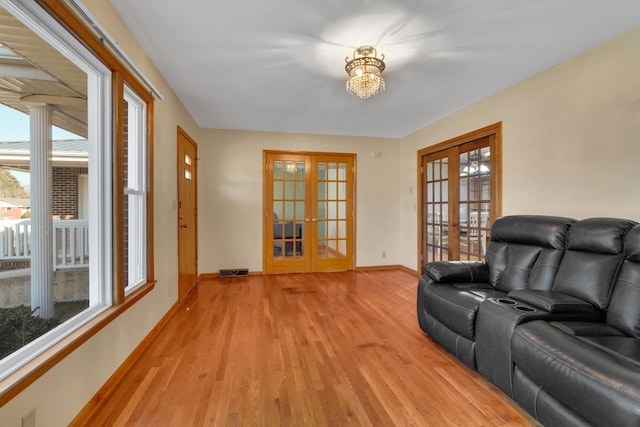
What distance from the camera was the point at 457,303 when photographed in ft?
6.50

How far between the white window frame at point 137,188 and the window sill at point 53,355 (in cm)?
47

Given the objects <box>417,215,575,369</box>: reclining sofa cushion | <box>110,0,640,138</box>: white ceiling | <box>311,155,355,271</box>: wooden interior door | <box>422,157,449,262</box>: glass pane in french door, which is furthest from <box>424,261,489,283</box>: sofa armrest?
<box>311,155,355,271</box>: wooden interior door

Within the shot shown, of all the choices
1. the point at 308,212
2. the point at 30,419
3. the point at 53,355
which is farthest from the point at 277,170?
the point at 30,419

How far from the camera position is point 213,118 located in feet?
12.9

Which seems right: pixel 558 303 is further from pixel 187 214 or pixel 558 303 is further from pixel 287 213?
pixel 187 214

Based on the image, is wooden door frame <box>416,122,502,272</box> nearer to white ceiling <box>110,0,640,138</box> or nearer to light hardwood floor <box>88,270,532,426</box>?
white ceiling <box>110,0,640,138</box>

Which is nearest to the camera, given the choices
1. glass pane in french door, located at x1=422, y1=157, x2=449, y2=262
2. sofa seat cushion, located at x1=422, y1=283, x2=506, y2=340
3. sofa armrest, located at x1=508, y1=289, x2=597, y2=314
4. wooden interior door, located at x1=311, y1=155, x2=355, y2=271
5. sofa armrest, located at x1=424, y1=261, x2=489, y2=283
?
sofa armrest, located at x1=508, y1=289, x2=597, y2=314

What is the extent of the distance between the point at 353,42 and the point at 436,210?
2.88 metres

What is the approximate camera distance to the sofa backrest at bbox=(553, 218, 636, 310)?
5.57 ft

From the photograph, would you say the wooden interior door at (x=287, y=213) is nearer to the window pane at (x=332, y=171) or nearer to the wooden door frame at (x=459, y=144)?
the window pane at (x=332, y=171)

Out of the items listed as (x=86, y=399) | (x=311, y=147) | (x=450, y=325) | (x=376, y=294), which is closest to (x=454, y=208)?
(x=376, y=294)

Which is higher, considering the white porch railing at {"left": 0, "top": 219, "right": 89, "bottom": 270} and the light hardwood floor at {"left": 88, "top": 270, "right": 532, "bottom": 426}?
the white porch railing at {"left": 0, "top": 219, "right": 89, "bottom": 270}

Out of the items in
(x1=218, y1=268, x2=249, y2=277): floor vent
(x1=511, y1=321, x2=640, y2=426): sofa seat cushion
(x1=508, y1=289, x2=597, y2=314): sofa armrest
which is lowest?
(x1=218, y1=268, x2=249, y2=277): floor vent

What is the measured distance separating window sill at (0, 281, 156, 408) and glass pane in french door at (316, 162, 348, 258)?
3267 millimetres
